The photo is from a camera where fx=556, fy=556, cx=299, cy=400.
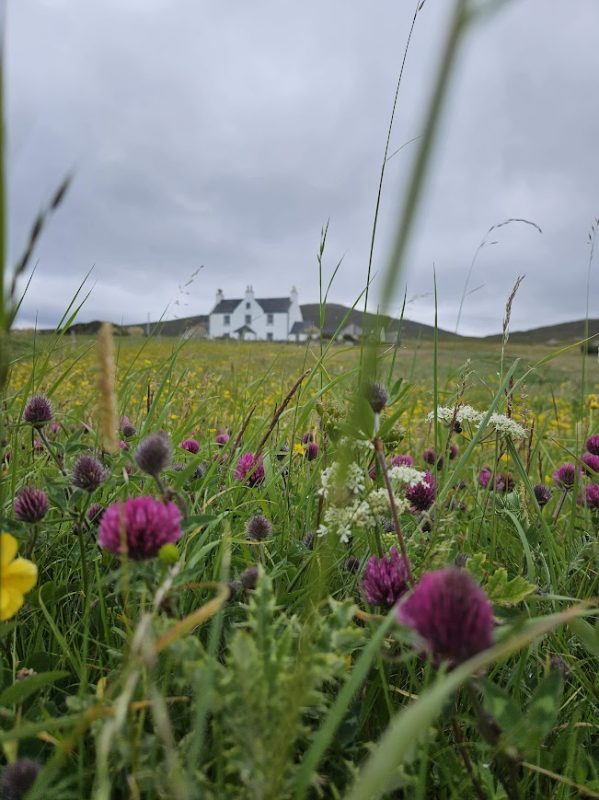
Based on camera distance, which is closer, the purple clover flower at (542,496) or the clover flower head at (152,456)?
the clover flower head at (152,456)

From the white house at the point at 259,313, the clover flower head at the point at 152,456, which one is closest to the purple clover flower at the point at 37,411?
the clover flower head at the point at 152,456

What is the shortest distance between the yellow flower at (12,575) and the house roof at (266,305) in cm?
6069

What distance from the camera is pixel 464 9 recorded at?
35 cm

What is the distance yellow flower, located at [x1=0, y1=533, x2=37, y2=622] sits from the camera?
2.27ft

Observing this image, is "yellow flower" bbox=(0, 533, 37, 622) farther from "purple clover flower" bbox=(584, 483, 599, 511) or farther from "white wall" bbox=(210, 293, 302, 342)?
"white wall" bbox=(210, 293, 302, 342)

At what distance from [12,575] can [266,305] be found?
63329 mm

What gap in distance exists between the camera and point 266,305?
63000mm

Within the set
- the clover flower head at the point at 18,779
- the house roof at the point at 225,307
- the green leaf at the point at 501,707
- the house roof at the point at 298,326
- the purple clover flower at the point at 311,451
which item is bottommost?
the clover flower head at the point at 18,779

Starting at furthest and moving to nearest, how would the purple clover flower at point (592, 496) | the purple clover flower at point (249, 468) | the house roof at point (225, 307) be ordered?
the house roof at point (225, 307)
the purple clover flower at point (249, 468)
the purple clover flower at point (592, 496)

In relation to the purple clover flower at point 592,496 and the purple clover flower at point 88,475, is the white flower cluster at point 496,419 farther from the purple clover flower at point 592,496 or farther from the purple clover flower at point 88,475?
the purple clover flower at point 88,475

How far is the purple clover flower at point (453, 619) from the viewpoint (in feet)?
1.97

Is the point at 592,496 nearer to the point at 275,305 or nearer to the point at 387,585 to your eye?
the point at 387,585

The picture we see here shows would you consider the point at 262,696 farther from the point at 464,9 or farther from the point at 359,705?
the point at 464,9

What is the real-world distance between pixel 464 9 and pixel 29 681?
2.96ft
